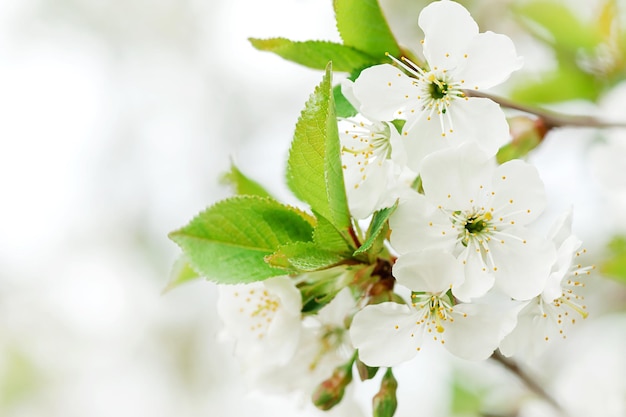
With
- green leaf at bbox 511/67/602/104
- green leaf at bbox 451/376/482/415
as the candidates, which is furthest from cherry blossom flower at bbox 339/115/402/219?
green leaf at bbox 451/376/482/415

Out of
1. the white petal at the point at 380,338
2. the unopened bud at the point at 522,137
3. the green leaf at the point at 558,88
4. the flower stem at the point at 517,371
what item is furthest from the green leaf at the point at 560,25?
the white petal at the point at 380,338

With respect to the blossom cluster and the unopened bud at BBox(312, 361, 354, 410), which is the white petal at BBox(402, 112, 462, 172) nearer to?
the blossom cluster

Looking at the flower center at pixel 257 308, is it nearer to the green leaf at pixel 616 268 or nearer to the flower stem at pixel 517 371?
the flower stem at pixel 517 371

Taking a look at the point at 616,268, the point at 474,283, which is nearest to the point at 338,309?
the point at 474,283

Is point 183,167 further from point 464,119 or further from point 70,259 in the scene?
point 464,119

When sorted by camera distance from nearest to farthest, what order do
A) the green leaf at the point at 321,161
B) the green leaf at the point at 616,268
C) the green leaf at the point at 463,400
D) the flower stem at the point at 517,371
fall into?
the green leaf at the point at 321,161, the flower stem at the point at 517,371, the green leaf at the point at 616,268, the green leaf at the point at 463,400

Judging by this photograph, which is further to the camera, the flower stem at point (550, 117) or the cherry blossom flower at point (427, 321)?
the flower stem at point (550, 117)
